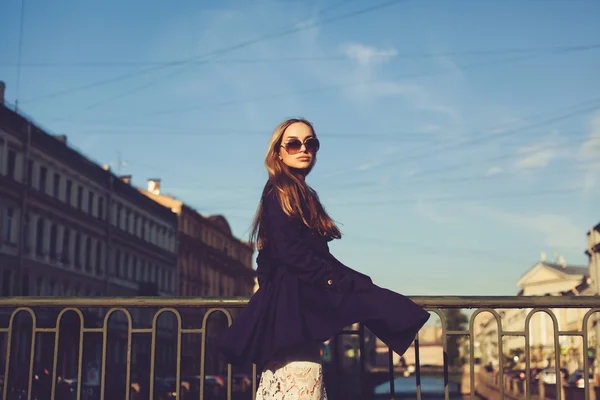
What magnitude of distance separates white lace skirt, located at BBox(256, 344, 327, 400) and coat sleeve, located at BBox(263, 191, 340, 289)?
317 millimetres

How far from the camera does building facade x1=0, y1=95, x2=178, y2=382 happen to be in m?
40.2

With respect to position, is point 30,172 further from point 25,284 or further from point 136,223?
point 136,223

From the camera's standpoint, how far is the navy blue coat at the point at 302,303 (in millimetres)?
3770

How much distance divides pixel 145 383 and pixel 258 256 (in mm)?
2391

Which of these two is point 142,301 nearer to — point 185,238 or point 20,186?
point 20,186

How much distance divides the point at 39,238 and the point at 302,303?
139 feet

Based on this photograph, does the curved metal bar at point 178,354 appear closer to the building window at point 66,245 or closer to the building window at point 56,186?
the building window at point 56,186

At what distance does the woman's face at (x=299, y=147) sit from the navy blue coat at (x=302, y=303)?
20 cm

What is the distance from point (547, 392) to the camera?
30328 millimetres

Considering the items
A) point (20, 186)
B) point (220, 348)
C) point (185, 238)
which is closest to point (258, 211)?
point (220, 348)

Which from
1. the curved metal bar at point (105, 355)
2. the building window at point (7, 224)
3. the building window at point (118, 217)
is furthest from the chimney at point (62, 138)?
the curved metal bar at point (105, 355)

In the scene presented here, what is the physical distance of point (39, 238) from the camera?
44.0 metres

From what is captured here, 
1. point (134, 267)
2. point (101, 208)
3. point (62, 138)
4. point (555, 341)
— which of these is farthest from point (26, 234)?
point (555, 341)

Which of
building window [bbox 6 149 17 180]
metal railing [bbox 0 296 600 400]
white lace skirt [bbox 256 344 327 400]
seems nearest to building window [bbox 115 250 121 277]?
building window [bbox 6 149 17 180]
